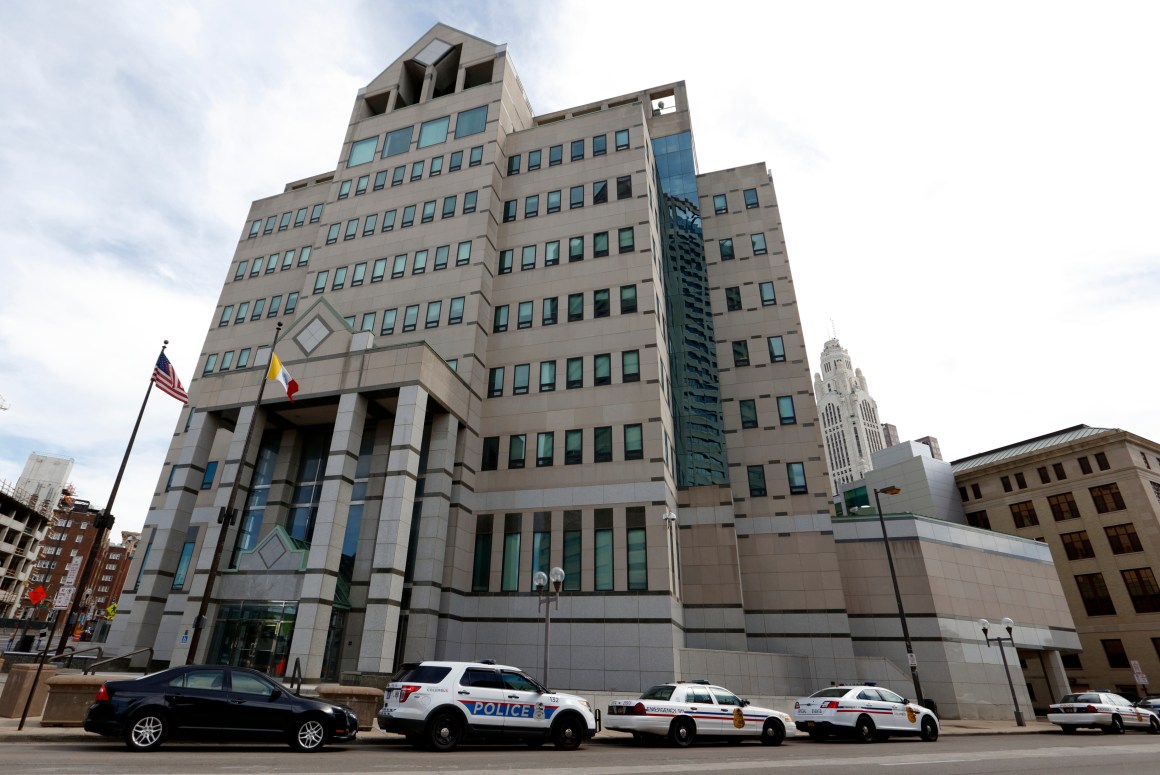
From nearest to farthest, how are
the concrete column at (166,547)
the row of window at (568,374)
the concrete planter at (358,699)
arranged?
the concrete planter at (358,699), the concrete column at (166,547), the row of window at (568,374)

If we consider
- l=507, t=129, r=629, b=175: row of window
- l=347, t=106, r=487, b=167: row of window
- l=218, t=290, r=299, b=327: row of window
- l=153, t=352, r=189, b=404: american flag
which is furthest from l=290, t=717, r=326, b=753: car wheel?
l=347, t=106, r=487, b=167: row of window

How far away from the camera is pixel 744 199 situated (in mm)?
46875

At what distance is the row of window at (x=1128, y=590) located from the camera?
50062mm

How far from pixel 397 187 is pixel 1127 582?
231ft

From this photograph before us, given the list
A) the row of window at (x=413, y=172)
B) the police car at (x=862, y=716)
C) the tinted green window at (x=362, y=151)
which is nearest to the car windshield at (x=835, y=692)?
the police car at (x=862, y=716)

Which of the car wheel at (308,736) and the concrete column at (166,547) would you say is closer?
the car wheel at (308,736)

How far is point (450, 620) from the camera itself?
28625 millimetres

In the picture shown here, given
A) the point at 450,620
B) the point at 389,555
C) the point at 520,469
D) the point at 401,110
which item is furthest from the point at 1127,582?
the point at 401,110

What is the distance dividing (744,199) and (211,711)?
46.0m

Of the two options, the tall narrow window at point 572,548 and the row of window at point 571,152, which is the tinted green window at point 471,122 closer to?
the row of window at point 571,152

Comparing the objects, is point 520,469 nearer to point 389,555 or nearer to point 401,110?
point 389,555

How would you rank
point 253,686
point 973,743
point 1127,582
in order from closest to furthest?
point 253,686
point 973,743
point 1127,582

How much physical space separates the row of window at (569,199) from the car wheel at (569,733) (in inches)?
1237

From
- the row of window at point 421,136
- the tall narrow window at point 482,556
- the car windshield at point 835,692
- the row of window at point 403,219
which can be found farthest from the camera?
the row of window at point 421,136
